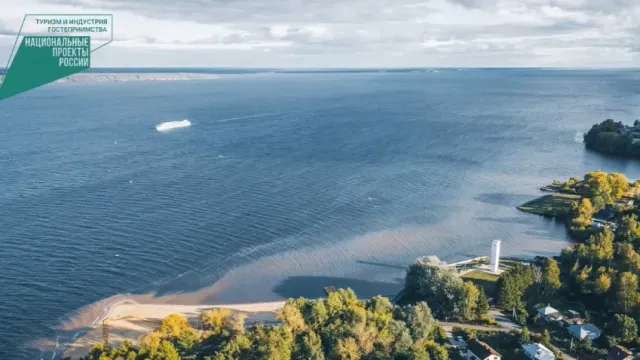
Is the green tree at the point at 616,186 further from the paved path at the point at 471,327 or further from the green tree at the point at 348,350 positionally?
the green tree at the point at 348,350

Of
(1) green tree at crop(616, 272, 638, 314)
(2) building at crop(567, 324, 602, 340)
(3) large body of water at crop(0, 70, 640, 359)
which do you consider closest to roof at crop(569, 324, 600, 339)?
(2) building at crop(567, 324, 602, 340)

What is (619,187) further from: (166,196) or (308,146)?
(166,196)

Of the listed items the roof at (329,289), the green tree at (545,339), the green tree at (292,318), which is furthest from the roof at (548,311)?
the green tree at (292,318)

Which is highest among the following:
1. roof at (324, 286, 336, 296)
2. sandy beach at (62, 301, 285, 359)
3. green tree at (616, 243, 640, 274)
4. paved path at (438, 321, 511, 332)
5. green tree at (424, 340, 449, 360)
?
green tree at (616, 243, 640, 274)

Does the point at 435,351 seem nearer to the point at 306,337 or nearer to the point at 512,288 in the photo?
the point at 306,337

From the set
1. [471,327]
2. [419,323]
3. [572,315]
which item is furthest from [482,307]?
[419,323]

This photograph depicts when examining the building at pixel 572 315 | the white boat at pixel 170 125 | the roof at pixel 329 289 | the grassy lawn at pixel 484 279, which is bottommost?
the roof at pixel 329 289

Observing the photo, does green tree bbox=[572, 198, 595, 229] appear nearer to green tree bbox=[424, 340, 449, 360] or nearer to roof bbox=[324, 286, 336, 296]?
roof bbox=[324, 286, 336, 296]
